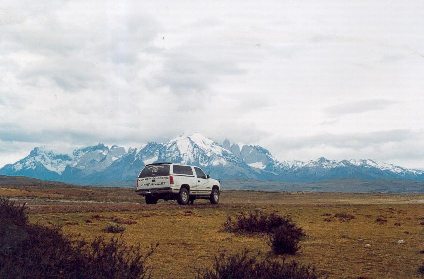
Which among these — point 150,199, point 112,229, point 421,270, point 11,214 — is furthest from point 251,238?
point 150,199

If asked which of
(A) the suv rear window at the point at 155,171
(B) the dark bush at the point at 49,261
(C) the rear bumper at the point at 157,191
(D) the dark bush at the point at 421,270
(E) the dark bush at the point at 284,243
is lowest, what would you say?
(D) the dark bush at the point at 421,270

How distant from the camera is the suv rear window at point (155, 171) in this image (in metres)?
26.6

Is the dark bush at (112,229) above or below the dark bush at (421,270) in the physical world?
above

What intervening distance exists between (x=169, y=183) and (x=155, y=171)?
4.33ft

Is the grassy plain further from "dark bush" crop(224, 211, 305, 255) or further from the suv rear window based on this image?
the suv rear window

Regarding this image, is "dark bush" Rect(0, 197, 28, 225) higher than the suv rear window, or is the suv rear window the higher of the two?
the suv rear window

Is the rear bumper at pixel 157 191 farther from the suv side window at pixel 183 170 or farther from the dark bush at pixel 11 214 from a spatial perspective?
the dark bush at pixel 11 214

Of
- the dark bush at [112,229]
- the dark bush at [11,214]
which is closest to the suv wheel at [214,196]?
the dark bush at [112,229]

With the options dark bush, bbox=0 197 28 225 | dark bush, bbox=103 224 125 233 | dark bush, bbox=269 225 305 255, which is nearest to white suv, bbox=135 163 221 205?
dark bush, bbox=103 224 125 233

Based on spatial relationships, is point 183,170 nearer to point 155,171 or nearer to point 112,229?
point 155,171

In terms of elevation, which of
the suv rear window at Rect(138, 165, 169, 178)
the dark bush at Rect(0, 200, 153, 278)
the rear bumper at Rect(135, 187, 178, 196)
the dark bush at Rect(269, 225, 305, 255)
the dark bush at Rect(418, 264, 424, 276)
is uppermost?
the suv rear window at Rect(138, 165, 169, 178)

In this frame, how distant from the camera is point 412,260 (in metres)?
11.1

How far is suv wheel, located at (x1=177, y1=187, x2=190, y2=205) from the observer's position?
2675 cm

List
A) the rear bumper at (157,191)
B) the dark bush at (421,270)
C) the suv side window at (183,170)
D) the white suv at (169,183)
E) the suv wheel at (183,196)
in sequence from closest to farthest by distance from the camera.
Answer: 1. the dark bush at (421,270)
2. the rear bumper at (157,191)
3. the white suv at (169,183)
4. the suv wheel at (183,196)
5. the suv side window at (183,170)
